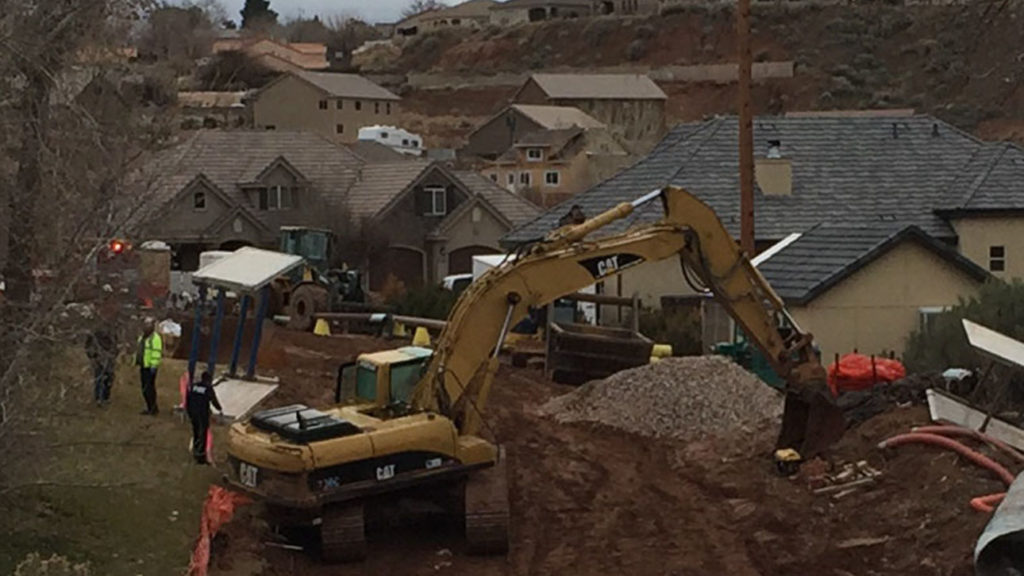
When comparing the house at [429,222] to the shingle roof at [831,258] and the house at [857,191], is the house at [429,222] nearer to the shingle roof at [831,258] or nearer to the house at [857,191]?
the house at [857,191]

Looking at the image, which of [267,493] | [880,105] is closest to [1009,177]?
[267,493]

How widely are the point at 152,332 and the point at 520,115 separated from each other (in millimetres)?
68501

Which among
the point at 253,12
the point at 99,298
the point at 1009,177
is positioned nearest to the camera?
the point at 99,298

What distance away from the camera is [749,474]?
20.1 m

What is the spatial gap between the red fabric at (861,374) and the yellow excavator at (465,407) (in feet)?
14.7

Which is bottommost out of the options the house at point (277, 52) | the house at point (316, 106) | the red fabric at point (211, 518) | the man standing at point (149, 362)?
the red fabric at point (211, 518)

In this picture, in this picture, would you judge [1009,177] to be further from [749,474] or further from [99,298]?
[99,298]

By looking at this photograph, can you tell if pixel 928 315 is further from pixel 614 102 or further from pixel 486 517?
pixel 614 102

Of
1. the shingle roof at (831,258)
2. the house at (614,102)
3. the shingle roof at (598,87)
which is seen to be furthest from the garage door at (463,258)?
the shingle roof at (598,87)

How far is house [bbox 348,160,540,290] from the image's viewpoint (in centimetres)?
5422

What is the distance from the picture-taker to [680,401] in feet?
77.5

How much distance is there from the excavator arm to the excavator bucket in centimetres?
1

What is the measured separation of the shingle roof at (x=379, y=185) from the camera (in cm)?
5459

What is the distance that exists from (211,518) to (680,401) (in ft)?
31.1
